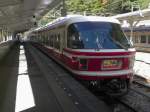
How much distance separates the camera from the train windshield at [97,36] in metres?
10.6

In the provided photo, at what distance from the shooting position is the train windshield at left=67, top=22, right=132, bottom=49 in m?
10.6

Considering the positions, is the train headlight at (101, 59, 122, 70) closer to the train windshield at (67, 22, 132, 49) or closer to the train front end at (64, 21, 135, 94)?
the train front end at (64, 21, 135, 94)

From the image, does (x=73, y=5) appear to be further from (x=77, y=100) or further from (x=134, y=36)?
(x=77, y=100)

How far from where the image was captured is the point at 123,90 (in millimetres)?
10266

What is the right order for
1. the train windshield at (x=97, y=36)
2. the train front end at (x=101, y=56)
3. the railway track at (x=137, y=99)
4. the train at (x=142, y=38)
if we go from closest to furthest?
the railway track at (x=137, y=99), the train front end at (x=101, y=56), the train windshield at (x=97, y=36), the train at (x=142, y=38)

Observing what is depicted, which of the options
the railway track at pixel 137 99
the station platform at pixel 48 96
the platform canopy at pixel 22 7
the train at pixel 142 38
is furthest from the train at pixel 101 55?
the train at pixel 142 38

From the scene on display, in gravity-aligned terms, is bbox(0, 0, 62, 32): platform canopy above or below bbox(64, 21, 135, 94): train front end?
above

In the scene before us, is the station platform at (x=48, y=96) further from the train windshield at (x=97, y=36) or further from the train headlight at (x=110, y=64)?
the train windshield at (x=97, y=36)

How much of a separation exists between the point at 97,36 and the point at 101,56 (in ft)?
2.96

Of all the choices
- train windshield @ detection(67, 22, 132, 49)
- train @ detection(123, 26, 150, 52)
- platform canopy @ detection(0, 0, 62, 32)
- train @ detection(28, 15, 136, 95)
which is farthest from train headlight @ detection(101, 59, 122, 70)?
train @ detection(123, 26, 150, 52)

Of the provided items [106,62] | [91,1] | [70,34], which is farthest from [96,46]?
[91,1]

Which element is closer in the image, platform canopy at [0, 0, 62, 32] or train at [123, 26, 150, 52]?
platform canopy at [0, 0, 62, 32]

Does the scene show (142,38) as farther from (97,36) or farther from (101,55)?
(101,55)

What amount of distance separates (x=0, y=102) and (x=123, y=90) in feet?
12.3
